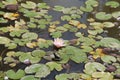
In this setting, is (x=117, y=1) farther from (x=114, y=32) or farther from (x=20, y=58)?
(x=20, y=58)

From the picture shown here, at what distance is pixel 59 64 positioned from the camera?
5.68ft

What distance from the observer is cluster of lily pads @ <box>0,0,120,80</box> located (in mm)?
1689

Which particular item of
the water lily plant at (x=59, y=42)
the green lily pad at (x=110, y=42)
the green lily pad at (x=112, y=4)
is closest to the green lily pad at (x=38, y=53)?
the water lily plant at (x=59, y=42)

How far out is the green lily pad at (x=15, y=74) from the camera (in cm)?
162

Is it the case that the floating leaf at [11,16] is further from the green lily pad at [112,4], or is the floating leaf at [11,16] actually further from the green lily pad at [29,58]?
the green lily pad at [112,4]

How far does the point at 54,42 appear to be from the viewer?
1.89 metres

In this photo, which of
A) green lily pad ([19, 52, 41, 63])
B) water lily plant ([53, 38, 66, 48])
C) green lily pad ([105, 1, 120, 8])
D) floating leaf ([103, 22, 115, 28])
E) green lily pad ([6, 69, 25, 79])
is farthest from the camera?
green lily pad ([105, 1, 120, 8])

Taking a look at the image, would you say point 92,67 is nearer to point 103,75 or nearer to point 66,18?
point 103,75

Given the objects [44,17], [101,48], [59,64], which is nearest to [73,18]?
[44,17]

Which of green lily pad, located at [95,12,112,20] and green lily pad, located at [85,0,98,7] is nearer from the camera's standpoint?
green lily pad, located at [95,12,112,20]

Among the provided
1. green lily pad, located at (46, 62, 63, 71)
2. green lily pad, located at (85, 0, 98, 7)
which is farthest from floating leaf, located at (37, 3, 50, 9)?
green lily pad, located at (46, 62, 63, 71)

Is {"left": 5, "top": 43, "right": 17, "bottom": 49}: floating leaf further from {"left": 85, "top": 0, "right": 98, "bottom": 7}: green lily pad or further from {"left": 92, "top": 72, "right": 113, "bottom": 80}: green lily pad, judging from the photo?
{"left": 85, "top": 0, "right": 98, "bottom": 7}: green lily pad

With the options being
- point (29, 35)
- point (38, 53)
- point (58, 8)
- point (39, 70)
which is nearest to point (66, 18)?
point (58, 8)

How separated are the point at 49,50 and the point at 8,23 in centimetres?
42
